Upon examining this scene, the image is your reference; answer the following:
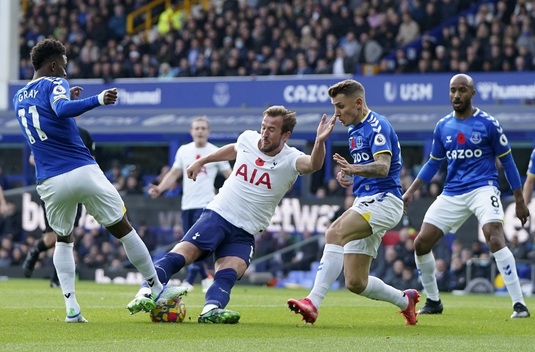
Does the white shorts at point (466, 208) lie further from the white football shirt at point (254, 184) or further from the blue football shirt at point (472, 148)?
the white football shirt at point (254, 184)

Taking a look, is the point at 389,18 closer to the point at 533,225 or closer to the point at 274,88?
the point at 274,88

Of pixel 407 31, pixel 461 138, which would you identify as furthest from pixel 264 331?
pixel 407 31

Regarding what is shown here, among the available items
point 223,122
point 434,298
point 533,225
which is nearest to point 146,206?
point 223,122

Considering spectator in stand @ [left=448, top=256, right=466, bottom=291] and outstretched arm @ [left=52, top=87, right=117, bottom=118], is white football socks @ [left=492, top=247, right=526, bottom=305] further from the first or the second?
spectator in stand @ [left=448, top=256, right=466, bottom=291]

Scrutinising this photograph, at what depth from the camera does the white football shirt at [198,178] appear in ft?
56.8

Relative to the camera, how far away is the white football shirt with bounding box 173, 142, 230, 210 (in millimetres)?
17312

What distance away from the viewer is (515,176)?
11.9 m

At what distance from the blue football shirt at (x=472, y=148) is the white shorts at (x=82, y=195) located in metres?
3.75

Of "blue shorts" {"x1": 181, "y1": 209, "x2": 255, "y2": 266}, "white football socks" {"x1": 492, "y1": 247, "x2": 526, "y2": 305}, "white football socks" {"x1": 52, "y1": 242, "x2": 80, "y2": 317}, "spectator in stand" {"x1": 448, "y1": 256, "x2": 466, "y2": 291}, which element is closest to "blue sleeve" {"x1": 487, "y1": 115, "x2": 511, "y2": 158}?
"white football socks" {"x1": 492, "y1": 247, "x2": 526, "y2": 305}

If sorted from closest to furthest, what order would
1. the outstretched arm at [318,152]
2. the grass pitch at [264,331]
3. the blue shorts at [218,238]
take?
1. the grass pitch at [264,331]
2. the outstretched arm at [318,152]
3. the blue shorts at [218,238]

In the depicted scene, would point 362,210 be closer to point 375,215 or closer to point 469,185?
point 375,215

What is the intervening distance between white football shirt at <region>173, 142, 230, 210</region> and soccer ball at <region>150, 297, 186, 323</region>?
22.8 ft

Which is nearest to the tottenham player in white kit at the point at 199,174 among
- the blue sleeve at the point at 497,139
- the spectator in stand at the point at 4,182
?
the blue sleeve at the point at 497,139

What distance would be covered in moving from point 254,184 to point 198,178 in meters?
6.65
